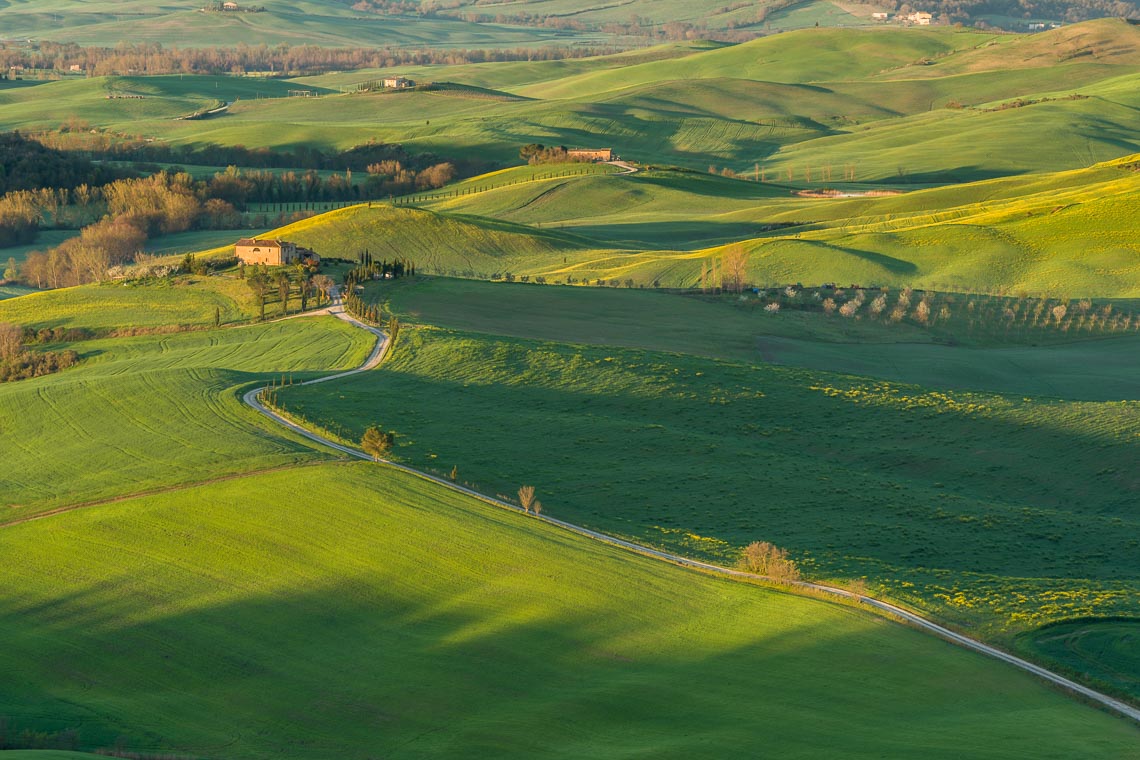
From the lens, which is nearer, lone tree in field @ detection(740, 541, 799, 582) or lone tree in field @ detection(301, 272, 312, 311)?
lone tree in field @ detection(740, 541, 799, 582)

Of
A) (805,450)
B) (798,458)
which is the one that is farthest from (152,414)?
(805,450)

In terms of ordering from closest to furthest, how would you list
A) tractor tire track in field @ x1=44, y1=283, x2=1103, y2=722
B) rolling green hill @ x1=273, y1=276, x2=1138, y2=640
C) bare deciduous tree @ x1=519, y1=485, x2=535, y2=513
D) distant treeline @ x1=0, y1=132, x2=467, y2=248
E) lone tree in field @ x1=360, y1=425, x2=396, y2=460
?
tractor tire track in field @ x1=44, y1=283, x2=1103, y2=722 → rolling green hill @ x1=273, y1=276, x2=1138, y2=640 → bare deciduous tree @ x1=519, y1=485, x2=535, y2=513 → lone tree in field @ x1=360, y1=425, x2=396, y2=460 → distant treeline @ x1=0, y1=132, x2=467, y2=248

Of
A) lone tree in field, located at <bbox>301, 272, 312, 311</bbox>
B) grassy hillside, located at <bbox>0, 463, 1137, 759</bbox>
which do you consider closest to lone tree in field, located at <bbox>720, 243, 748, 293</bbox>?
lone tree in field, located at <bbox>301, 272, 312, 311</bbox>

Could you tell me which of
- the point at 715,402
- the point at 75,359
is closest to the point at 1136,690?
the point at 715,402

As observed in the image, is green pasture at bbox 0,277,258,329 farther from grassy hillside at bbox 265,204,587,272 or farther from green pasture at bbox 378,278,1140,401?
grassy hillside at bbox 265,204,587,272

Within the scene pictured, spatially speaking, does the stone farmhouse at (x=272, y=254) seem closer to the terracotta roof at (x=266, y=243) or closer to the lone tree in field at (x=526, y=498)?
the terracotta roof at (x=266, y=243)

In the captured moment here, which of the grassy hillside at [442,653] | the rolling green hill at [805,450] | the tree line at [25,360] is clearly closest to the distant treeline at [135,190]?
the tree line at [25,360]

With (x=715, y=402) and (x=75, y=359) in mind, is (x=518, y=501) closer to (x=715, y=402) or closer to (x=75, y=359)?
(x=715, y=402)
